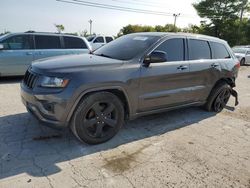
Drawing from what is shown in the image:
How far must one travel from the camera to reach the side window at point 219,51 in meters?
5.52

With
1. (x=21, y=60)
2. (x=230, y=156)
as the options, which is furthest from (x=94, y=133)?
(x=21, y=60)

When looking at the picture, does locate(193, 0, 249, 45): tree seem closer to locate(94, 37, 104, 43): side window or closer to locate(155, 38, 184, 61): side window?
locate(94, 37, 104, 43): side window

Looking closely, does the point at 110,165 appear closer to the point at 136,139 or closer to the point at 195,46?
the point at 136,139

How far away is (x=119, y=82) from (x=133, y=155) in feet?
3.58

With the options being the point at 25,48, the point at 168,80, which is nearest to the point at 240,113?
the point at 168,80

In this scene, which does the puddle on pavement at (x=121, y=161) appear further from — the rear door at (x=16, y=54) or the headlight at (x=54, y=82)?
the rear door at (x=16, y=54)

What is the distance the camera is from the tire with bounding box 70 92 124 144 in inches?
139

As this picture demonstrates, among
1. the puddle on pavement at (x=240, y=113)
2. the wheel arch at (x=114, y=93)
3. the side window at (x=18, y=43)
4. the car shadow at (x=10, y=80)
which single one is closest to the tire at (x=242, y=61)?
the puddle on pavement at (x=240, y=113)

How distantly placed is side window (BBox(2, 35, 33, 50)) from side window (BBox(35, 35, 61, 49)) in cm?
26

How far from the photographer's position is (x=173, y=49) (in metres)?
4.61

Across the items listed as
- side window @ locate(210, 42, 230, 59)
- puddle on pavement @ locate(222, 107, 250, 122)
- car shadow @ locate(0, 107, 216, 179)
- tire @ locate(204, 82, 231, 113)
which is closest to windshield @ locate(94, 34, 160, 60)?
car shadow @ locate(0, 107, 216, 179)

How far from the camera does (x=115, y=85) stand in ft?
12.1

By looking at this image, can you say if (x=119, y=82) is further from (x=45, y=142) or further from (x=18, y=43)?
Result: (x=18, y=43)

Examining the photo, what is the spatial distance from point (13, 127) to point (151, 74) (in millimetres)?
2521
